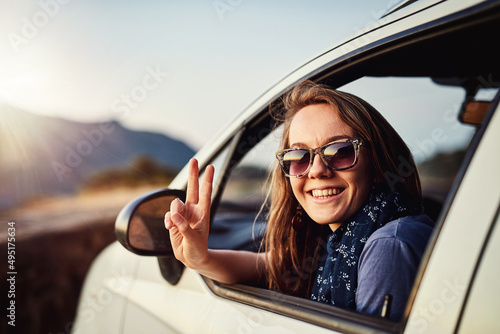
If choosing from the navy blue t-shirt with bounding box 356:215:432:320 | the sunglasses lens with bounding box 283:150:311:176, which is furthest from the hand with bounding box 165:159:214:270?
the navy blue t-shirt with bounding box 356:215:432:320

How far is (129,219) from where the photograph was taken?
1.65 m

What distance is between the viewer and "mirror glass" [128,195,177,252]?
66.1 inches

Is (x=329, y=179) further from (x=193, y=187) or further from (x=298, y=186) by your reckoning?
(x=193, y=187)

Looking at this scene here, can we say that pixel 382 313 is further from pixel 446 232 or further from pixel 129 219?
pixel 129 219

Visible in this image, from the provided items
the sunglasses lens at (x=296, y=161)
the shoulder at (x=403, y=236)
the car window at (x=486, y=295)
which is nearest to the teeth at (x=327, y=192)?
the sunglasses lens at (x=296, y=161)

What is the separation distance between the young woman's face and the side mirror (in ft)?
1.81

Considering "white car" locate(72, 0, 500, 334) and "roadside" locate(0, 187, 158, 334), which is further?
"roadside" locate(0, 187, 158, 334)

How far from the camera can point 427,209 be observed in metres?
2.24

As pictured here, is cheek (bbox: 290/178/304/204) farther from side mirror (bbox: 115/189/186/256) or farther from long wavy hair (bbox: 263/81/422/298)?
side mirror (bbox: 115/189/186/256)

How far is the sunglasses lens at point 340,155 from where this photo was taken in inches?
60.2

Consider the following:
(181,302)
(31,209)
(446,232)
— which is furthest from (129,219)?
(31,209)

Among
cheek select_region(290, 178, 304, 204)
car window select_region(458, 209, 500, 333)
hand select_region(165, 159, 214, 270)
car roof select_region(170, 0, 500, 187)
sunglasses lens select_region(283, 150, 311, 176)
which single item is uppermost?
car roof select_region(170, 0, 500, 187)

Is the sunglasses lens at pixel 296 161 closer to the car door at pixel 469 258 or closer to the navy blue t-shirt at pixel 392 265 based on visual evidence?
the navy blue t-shirt at pixel 392 265

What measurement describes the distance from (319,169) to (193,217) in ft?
1.59
